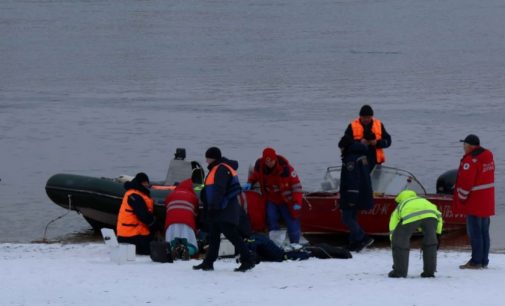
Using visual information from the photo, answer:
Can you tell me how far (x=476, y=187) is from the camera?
10828mm

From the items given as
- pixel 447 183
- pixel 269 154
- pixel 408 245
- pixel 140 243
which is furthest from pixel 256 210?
pixel 447 183

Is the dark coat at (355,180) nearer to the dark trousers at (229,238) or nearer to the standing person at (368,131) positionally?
the standing person at (368,131)

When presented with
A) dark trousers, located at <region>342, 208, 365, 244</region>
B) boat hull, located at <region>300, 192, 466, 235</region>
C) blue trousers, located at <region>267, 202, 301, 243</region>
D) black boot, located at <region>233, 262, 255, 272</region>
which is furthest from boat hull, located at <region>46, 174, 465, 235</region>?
black boot, located at <region>233, 262, 255, 272</region>

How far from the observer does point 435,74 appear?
40.1 m

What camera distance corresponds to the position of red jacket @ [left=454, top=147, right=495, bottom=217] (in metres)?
→ 10.8

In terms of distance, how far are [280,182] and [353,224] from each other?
965 millimetres

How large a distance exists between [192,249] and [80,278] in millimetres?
1958

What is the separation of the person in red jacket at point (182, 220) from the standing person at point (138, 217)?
0.63 ft

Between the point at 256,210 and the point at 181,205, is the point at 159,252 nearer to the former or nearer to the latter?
the point at 181,205

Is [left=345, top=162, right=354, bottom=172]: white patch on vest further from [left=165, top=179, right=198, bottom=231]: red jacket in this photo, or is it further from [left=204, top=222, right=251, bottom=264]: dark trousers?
[left=204, top=222, right=251, bottom=264]: dark trousers

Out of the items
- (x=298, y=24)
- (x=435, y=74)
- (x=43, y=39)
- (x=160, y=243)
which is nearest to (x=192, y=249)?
(x=160, y=243)

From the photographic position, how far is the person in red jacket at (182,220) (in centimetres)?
1178

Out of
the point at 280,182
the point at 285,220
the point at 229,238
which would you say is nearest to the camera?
the point at 229,238

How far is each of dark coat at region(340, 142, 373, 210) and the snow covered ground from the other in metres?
1.27
